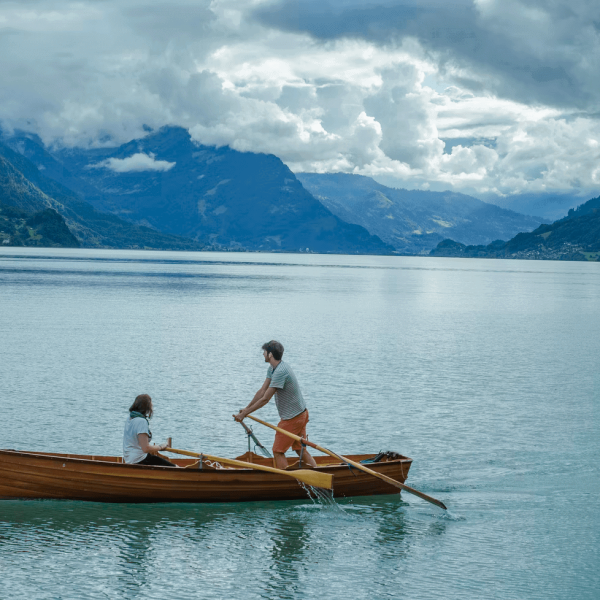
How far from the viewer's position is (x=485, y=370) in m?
42.3

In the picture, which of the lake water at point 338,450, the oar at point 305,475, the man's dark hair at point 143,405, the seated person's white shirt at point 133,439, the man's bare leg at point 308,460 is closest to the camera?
the lake water at point 338,450

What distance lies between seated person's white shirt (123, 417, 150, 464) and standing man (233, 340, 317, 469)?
213 centimetres

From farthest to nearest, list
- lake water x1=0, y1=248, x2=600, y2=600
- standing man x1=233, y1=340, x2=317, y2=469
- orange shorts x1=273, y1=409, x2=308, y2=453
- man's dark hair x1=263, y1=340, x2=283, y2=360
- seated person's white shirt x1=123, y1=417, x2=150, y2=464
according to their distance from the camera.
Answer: orange shorts x1=273, y1=409, x2=308, y2=453
standing man x1=233, y1=340, x2=317, y2=469
man's dark hair x1=263, y1=340, x2=283, y2=360
seated person's white shirt x1=123, y1=417, x2=150, y2=464
lake water x1=0, y1=248, x2=600, y2=600

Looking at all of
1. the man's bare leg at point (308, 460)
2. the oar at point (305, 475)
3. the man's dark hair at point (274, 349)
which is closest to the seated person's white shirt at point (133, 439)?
the oar at point (305, 475)

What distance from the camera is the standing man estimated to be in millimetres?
17391

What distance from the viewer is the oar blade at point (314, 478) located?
59.2 ft

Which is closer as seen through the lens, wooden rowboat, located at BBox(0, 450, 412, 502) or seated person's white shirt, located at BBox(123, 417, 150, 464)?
seated person's white shirt, located at BBox(123, 417, 150, 464)

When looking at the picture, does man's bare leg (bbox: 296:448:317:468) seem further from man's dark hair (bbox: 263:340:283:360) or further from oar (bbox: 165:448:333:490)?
man's dark hair (bbox: 263:340:283:360)

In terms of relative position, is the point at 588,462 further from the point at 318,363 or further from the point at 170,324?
the point at 170,324

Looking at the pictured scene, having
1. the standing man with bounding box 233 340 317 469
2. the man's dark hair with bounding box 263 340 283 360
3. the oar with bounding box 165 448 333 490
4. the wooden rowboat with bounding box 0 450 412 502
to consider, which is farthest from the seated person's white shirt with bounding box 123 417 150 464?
the man's dark hair with bounding box 263 340 283 360

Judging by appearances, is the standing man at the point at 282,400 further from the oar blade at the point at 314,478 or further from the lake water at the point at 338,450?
the lake water at the point at 338,450

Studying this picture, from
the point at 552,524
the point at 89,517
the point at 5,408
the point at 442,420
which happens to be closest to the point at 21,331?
the point at 5,408

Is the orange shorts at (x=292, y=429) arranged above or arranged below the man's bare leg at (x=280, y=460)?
above

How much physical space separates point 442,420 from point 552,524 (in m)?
10.9
